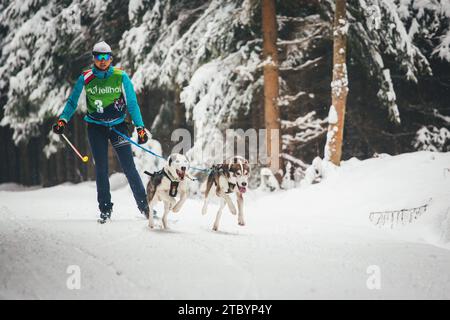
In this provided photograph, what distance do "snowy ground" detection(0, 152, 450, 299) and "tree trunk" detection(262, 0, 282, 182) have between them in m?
2.99

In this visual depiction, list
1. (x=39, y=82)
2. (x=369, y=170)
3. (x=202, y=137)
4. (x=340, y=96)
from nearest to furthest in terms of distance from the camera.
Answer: (x=369, y=170) < (x=340, y=96) < (x=202, y=137) < (x=39, y=82)

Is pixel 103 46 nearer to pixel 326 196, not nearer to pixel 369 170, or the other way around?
pixel 326 196

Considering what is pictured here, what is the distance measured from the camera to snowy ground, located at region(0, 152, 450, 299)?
421 centimetres

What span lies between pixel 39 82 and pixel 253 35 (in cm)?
799

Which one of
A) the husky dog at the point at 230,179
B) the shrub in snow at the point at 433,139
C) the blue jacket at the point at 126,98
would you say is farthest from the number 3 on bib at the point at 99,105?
the shrub in snow at the point at 433,139

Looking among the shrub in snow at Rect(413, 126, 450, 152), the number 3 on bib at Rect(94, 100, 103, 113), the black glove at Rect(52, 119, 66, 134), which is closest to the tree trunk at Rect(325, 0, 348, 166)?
the shrub in snow at Rect(413, 126, 450, 152)

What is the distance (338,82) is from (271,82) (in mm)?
1864

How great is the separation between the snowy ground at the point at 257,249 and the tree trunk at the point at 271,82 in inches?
118

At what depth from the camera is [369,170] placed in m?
10.4

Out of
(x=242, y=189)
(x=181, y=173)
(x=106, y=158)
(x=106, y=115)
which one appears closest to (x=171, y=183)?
(x=181, y=173)

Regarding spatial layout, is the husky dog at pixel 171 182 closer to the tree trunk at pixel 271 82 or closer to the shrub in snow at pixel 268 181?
the shrub in snow at pixel 268 181

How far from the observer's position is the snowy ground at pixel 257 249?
4.21 m

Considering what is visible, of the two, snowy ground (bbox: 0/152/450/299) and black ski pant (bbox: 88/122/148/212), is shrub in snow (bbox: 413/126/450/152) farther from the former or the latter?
black ski pant (bbox: 88/122/148/212)
